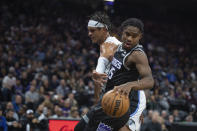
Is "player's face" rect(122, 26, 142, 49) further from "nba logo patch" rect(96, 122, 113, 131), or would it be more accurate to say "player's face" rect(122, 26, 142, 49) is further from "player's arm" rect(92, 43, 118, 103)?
"nba logo patch" rect(96, 122, 113, 131)

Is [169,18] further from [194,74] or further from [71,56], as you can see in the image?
[71,56]

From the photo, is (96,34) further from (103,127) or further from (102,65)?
(103,127)

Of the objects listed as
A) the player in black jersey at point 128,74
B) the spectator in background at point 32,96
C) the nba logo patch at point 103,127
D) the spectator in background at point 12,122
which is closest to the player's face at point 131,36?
the player in black jersey at point 128,74

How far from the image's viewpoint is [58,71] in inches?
489

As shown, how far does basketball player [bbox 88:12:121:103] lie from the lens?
4.45 metres

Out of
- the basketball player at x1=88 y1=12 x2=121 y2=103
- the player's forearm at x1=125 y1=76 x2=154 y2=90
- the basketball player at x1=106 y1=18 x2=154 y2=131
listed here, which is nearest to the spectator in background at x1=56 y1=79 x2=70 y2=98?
the basketball player at x1=88 y1=12 x2=121 y2=103

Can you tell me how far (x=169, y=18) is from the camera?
2616cm

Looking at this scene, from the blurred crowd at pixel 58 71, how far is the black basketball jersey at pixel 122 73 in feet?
11.7

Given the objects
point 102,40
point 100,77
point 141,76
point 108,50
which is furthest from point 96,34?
point 141,76

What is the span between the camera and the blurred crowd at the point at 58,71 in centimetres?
964

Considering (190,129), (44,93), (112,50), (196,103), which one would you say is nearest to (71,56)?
(44,93)

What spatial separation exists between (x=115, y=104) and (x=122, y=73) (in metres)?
0.65

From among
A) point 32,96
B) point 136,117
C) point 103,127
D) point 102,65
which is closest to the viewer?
point 103,127

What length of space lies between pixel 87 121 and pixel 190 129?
3049 mm
